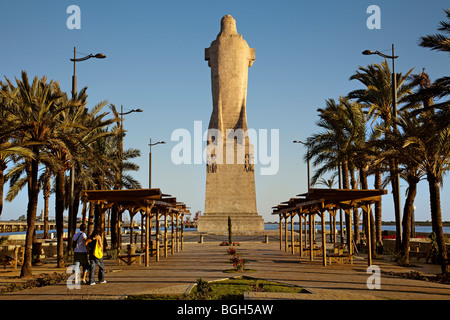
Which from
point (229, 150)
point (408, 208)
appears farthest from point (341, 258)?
point (229, 150)

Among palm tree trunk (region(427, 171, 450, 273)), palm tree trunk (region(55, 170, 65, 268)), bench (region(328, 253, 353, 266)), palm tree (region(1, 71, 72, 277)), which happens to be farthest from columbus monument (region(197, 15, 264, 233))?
palm tree (region(1, 71, 72, 277))

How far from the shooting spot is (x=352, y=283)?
46.9 ft

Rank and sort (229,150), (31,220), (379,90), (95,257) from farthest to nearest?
(229,150), (379,90), (31,220), (95,257)

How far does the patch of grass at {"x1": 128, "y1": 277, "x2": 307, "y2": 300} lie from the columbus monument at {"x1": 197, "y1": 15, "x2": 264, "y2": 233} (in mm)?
38022

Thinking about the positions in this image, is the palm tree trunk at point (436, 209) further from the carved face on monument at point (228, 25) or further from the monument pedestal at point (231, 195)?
the carved face on monument at point (228, 25)

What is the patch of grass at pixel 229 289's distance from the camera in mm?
11273

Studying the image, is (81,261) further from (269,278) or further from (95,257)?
(269,278)

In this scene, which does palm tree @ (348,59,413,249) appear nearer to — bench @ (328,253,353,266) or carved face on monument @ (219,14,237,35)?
bench @ (328,253,353,266)

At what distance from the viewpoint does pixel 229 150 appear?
53.5 metres

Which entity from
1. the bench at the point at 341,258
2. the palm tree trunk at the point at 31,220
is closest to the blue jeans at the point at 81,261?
the palm tree trunk at the point at 31,220

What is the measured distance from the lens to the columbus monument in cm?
5319

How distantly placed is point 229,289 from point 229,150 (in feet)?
134

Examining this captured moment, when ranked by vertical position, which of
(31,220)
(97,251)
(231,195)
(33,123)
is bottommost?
(97,251)

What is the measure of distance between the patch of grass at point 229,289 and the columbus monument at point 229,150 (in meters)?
38.0
